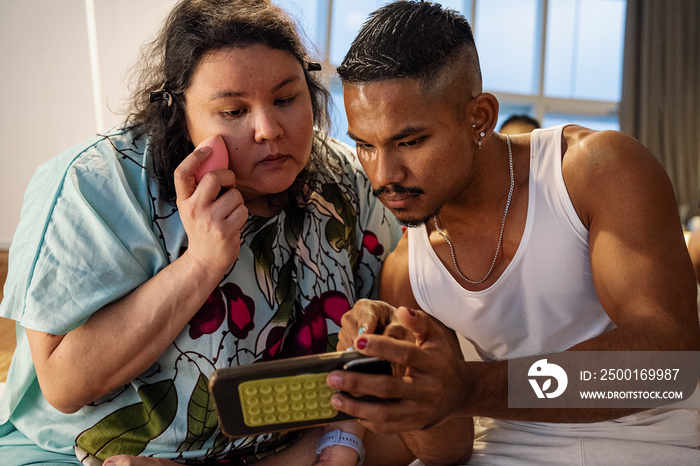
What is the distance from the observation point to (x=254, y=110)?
1.23 m

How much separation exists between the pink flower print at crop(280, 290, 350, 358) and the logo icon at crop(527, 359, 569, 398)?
1.76ft

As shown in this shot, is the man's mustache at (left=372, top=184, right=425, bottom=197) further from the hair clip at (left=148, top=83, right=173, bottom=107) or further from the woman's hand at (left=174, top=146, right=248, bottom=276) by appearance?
the hair clip at (left=148, top=83, right=173, bottom=107)

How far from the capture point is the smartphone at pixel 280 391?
829mm

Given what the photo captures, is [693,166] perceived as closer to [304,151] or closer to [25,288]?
[304,151]

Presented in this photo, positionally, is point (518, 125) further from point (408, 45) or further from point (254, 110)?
point (254, 110)

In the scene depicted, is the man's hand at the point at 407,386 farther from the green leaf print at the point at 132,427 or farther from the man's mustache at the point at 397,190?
the green leaf print at the point at 132,427

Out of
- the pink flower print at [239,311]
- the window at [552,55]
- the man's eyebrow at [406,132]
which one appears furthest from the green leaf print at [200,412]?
the window at [552,55]

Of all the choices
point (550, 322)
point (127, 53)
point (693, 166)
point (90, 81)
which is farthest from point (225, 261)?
point (693, 166)

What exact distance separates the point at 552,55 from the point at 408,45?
527cm

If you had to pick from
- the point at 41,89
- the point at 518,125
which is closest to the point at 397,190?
the point at 518,125

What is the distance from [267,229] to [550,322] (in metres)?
0.66

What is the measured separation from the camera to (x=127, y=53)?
11.1 feet

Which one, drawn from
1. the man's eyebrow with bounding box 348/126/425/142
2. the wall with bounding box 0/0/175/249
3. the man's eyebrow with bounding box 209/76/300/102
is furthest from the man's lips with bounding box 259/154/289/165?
the wall with bounding box 0/0/175/249

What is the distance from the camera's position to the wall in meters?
4.04
